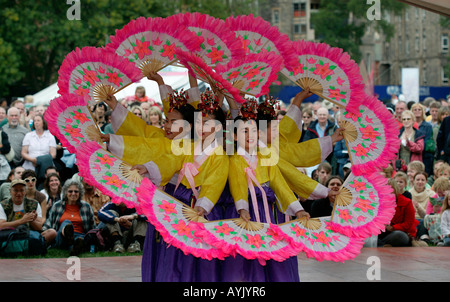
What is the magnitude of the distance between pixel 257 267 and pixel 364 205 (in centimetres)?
89

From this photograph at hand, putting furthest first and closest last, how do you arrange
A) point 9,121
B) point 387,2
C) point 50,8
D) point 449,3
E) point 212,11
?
1. point 387,2
2. point 212,11
3. point 50,8
4. point 9,121
5. point 449,3

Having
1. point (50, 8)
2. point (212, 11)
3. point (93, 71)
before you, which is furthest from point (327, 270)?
point (212, 11)

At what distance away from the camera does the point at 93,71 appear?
220 inches

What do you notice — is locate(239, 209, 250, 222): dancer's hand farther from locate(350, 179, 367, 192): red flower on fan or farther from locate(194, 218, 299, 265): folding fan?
locate(350, 179, 367, 192): red flower on fan

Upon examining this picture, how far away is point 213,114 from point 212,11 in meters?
32.4

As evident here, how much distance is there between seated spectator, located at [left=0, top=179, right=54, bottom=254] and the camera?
8.55 meters

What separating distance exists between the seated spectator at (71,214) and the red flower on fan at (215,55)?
4.09 meters

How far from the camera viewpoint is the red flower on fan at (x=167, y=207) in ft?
17.1

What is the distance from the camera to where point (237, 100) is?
520 cm

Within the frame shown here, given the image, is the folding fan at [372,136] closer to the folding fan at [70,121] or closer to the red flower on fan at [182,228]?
the red flower on fan at [182,228]

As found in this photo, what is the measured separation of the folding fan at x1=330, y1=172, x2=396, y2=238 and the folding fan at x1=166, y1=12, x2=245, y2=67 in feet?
4.12

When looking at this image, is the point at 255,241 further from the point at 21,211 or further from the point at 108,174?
the point at 21,211

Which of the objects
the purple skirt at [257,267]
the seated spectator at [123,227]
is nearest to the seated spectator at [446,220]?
the seated spectator at [123,227]
